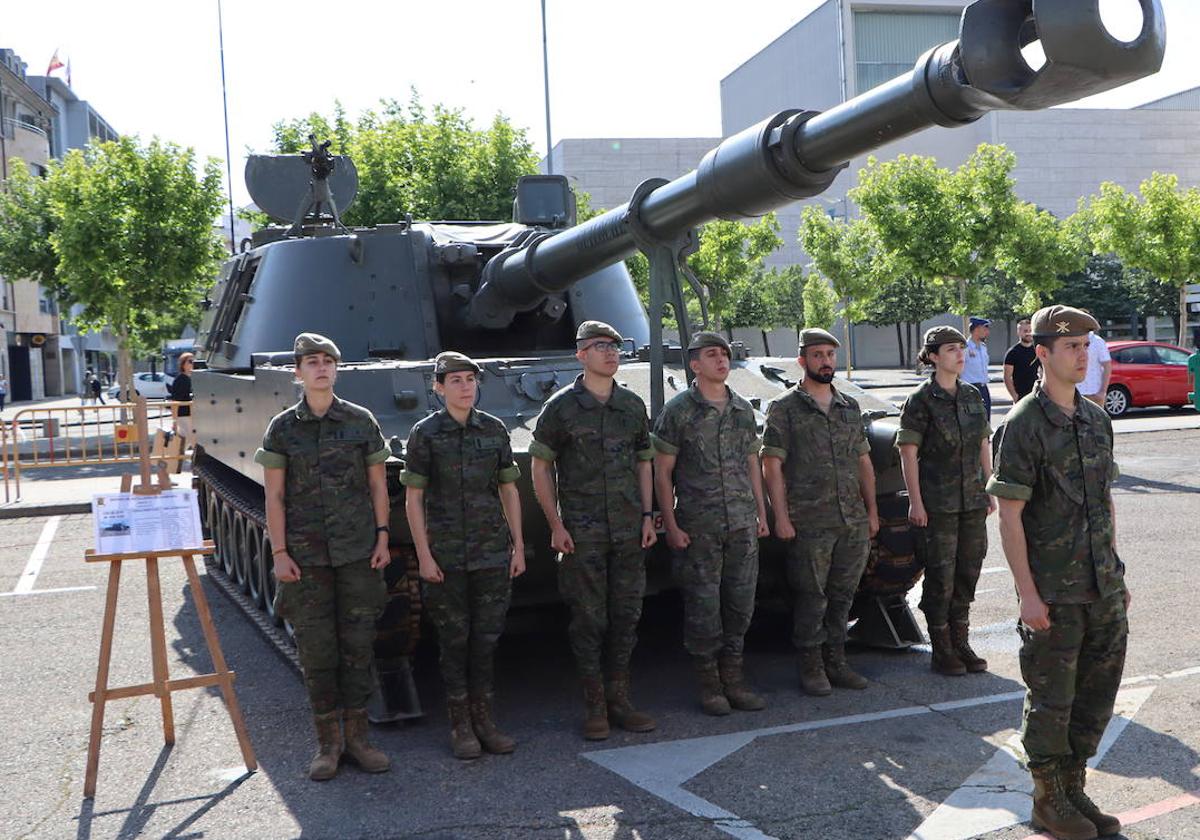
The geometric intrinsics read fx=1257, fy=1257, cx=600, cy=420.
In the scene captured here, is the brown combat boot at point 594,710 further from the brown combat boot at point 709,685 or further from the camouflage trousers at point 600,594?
the brown combat boot at point 709,685

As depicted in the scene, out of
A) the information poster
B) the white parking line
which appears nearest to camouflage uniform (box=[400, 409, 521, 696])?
the information poster

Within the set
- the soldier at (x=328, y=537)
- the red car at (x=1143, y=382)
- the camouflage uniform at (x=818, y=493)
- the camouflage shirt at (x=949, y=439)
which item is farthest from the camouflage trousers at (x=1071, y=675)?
the red car at (x=1143, y=382)

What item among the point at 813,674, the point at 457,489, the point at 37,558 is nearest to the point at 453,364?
the point at 457,489

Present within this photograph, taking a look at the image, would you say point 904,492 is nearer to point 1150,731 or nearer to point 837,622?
point 837,622

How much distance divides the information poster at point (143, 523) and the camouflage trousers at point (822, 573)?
110 inches

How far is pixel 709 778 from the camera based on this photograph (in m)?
5.02

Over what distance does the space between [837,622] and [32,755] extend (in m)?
3.82

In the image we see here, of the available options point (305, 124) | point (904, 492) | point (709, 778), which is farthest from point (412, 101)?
point (709, 778)

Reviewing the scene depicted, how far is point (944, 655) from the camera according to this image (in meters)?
6.39

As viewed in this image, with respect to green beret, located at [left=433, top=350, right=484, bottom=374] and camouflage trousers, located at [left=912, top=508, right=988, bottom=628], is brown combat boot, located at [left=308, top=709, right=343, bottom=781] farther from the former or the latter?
camouflage trousers, located at [left=912, top=508, right=988, bottom=628]

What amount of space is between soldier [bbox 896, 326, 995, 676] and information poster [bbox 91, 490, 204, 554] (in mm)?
3415

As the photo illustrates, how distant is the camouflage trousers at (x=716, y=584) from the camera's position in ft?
19.1

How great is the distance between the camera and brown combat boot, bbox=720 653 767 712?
5945 mm

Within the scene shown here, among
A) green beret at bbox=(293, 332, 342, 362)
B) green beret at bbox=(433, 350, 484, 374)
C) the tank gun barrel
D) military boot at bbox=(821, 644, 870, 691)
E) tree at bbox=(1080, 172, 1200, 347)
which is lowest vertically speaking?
military boot at bbox=(821, 644, 870, 691)
